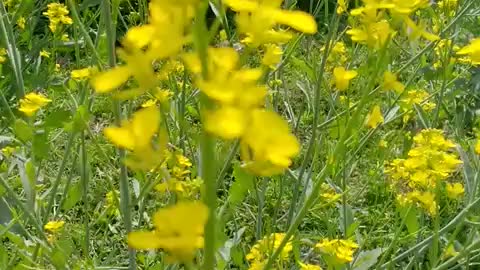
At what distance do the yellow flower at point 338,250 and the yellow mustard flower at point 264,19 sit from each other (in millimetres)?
676

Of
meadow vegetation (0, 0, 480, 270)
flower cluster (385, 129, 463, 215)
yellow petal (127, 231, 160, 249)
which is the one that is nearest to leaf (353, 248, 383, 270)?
meadow vegetation (0, 0, 480, 270)

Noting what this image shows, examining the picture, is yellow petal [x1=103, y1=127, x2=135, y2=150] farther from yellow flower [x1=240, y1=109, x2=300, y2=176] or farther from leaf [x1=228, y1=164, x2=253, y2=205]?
leaf [x1=228, y1=164, x2=253, y2=205]

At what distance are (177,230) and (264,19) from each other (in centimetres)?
16

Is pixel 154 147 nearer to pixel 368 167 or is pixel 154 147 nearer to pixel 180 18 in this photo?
pixel 180 18

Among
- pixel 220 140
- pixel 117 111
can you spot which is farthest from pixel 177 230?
pixel 220 140

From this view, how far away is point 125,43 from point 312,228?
1685mm

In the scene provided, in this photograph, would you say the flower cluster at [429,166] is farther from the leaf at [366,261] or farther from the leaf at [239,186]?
the leaf at [239,186]

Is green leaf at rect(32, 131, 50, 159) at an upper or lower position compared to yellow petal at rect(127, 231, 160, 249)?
lower

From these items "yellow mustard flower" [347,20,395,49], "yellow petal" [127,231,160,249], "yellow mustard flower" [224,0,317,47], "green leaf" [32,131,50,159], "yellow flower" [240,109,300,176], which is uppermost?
"yellow mustard flower" [224,0,317,47]

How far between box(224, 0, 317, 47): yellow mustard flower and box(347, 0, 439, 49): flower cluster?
149 mm

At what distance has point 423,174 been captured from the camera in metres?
1.26

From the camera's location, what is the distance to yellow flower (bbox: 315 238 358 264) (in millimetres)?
1200

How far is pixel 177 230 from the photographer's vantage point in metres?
0.51

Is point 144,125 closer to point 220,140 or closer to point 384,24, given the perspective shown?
point 384,24
